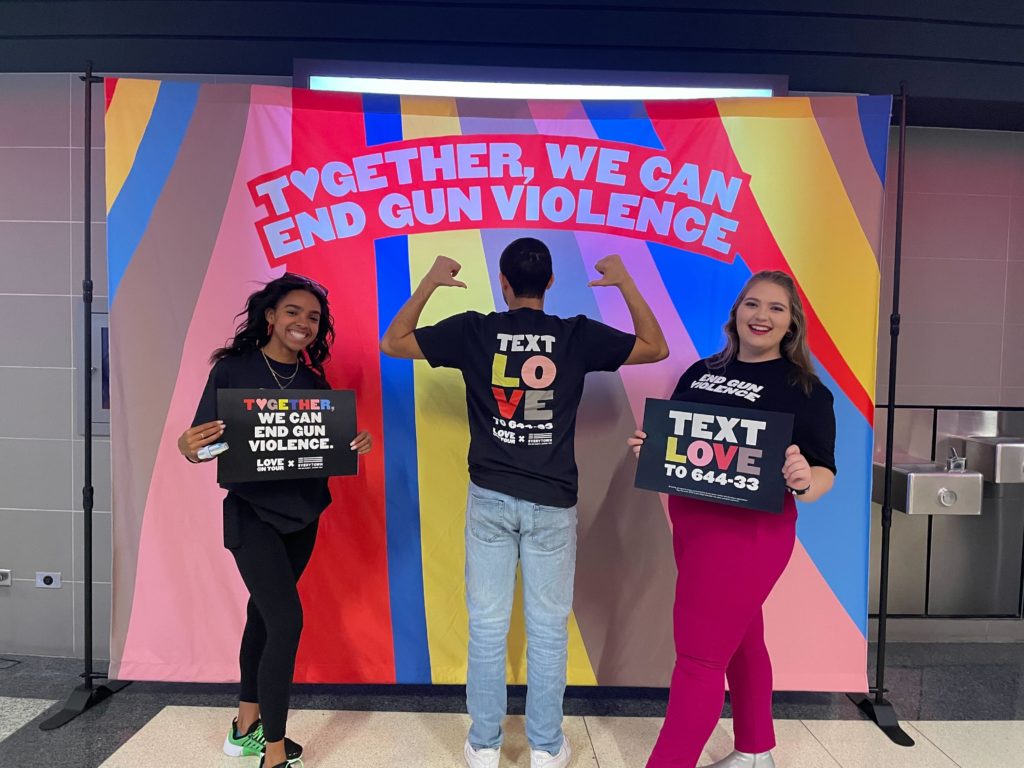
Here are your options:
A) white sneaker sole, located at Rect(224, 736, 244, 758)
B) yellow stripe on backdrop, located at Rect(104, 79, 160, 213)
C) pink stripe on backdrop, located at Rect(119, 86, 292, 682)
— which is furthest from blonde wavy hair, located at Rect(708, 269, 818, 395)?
yellow stripe on backdrop, located at Rect(104, 79, 160, 213)

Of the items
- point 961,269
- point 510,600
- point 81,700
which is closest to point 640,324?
point 510,600

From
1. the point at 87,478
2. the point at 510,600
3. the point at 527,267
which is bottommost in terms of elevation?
the point at 510,600

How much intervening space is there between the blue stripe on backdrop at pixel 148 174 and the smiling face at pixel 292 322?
904mm

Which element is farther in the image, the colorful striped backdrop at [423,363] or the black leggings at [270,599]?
the colorful striped backdrop at [423,363]

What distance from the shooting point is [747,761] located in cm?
220

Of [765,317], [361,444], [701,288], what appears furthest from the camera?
[701,288]

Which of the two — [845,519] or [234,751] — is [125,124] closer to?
[234,751]

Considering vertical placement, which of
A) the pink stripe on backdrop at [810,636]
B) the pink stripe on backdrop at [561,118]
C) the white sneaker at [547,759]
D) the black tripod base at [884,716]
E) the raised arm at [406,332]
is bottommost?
the black tripod base at [884,716]

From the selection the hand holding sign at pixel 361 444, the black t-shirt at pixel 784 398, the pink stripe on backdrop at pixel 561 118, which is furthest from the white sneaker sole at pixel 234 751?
the pink stripe on backdrop at pixel 561 118

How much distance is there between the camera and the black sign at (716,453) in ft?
6.15

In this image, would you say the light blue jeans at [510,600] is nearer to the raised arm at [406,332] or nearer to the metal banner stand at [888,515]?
the raised arm at [406,332]

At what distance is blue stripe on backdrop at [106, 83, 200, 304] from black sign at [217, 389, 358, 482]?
1018 millimetres

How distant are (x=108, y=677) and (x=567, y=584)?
77.4 inches

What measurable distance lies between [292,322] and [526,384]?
2.66 ft
